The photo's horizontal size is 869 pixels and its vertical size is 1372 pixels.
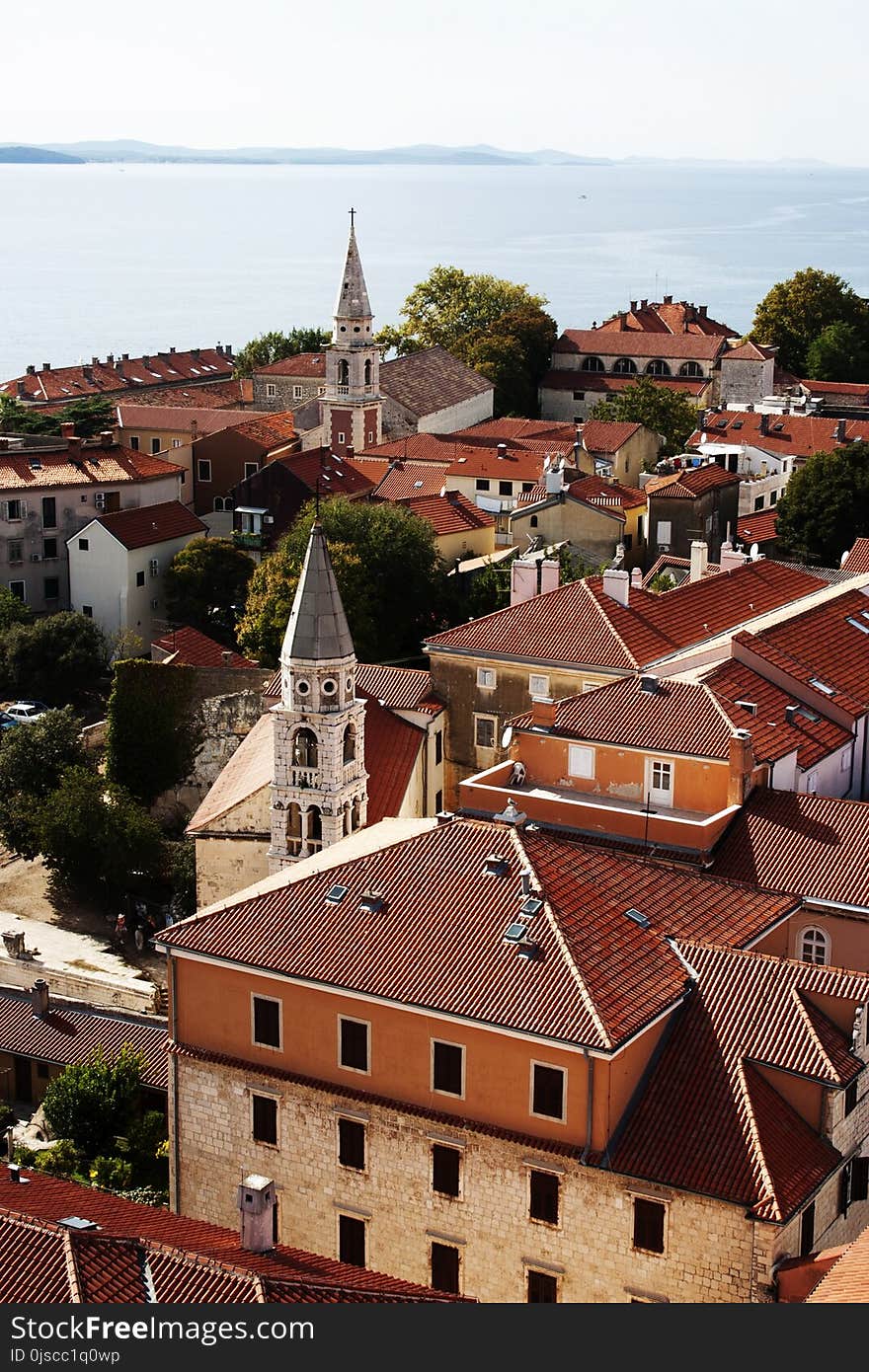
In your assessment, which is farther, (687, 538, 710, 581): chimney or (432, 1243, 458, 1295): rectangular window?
(687, 538, 710, 581): chimney

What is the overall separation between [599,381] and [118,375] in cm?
1713

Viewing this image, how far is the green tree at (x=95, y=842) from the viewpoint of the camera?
29.2m

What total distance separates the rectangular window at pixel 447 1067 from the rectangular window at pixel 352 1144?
0.84 m

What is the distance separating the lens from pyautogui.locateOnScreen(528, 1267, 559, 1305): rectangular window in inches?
600

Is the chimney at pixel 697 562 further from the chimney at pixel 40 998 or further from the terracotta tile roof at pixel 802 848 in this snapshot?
the chimney at pixel 40 998

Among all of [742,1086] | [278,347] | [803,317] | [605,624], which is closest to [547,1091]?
[742,1086]

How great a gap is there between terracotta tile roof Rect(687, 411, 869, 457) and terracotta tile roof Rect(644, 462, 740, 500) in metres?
4.61

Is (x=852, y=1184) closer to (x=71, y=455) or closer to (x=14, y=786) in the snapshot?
(x=14, y=786)

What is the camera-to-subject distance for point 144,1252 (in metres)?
12.0

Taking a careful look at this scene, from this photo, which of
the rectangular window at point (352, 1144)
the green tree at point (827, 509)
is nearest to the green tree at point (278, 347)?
the green tree at point (827, 509)

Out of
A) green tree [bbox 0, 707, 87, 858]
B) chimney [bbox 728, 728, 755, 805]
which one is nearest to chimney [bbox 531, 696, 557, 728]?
chimney [bbox 728, 728, 755, 805]

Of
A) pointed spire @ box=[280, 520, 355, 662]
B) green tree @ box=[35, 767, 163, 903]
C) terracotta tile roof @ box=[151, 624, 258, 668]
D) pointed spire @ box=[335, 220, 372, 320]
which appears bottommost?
green tree @ box=[35, 767, 163, 903]

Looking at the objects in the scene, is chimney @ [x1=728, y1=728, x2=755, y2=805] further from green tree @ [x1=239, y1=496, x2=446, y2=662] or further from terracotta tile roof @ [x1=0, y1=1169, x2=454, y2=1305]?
green tree @ [x1=239, y1=496, x2=446, y2=662]

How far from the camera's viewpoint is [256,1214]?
1345cm
